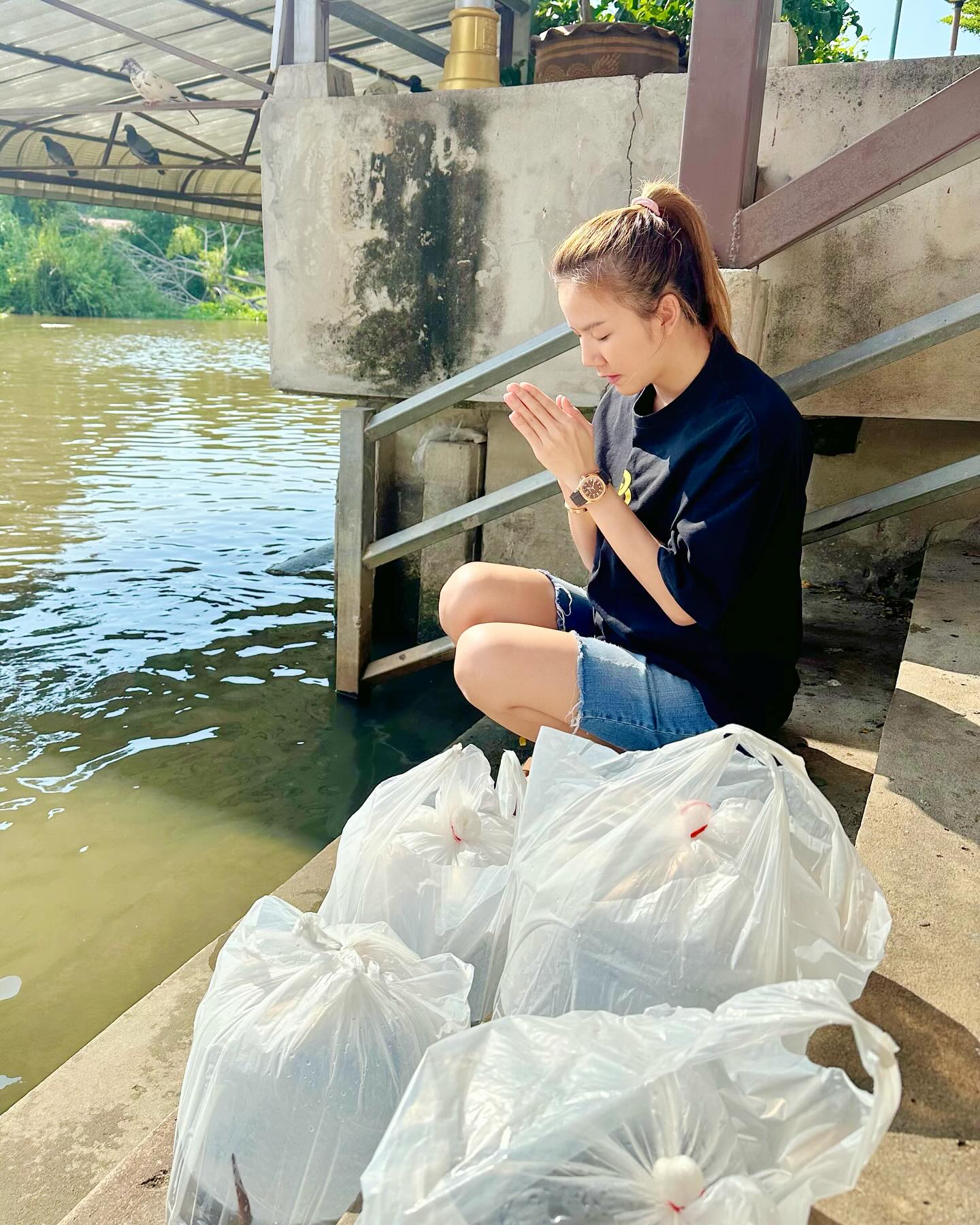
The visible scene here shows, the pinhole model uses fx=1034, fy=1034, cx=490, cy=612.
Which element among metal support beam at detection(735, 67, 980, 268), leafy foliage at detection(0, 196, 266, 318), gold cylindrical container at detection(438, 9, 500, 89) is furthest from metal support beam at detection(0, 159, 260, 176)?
leafy foliage at detection(0, 196, 266, 318)

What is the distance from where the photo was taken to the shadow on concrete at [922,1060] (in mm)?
1189

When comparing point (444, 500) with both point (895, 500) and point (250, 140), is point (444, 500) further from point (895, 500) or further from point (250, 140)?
point (250, 140)

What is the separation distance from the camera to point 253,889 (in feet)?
9.21

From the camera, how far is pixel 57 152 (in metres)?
8.73

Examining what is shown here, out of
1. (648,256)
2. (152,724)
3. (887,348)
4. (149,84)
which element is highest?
(149,84)

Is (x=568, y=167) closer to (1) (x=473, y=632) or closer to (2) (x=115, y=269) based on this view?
(1) (x=473, y=632)

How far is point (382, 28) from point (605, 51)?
3.97 ft

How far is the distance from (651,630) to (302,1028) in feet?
3.80

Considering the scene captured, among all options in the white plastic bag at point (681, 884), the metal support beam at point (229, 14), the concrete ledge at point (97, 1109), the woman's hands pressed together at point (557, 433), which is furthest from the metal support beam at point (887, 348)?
the metal support beam at point (229, 14)

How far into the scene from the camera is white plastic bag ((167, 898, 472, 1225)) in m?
1.29

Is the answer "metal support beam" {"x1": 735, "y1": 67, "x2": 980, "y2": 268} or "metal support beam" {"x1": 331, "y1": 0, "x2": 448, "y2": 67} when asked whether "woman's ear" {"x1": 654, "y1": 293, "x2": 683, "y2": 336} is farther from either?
"metal support beam" {"x1": 331, "y1": 0, "x2": 448, "y2": 67}

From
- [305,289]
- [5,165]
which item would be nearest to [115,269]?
[5,165]

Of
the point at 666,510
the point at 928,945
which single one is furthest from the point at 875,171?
the point at 928,945

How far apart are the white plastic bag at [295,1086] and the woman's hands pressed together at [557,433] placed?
Result: 3.79ft
